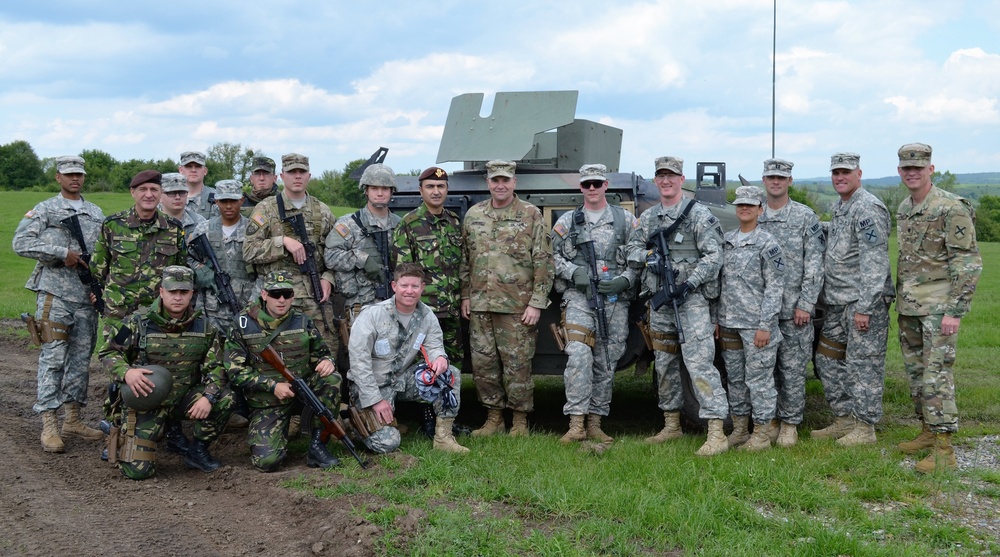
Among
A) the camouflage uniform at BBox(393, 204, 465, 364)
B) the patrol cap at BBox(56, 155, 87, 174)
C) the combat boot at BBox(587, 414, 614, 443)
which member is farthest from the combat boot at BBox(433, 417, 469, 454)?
the patrol cap at BBox(56, 155, 87, 174)

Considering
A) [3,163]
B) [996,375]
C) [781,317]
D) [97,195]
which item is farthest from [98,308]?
[3,163]

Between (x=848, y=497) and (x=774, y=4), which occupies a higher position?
(x=774, y=4)

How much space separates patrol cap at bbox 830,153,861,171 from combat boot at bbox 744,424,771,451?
194 centimetres

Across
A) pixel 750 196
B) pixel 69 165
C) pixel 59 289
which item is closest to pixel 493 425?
pixel 750 196

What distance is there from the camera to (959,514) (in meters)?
5.26

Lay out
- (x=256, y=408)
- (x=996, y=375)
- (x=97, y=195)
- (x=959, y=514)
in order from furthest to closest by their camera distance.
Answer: (x=97, y=195), (x=996, y=375), (x=256, y=408), (x=959, y=514)

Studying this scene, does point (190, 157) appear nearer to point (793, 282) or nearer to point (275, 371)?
point (275, 371)

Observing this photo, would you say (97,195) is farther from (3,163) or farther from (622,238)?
(622,238)

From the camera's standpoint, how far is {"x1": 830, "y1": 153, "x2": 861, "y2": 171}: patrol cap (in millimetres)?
6680

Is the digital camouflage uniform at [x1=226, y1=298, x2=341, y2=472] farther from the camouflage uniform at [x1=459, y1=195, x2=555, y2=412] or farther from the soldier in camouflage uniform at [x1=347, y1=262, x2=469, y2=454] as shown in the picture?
the camouflage uniform at [x1=459, y1=195, x2=555, y2=412]

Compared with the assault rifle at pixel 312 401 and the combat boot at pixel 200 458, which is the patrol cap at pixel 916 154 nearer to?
the assault rifle at pixel 312 401

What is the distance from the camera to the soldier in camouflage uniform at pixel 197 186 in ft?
26.3

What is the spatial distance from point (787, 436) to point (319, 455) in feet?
11.0

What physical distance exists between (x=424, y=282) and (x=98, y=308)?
8.25ft
